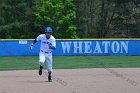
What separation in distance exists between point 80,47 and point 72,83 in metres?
20.4

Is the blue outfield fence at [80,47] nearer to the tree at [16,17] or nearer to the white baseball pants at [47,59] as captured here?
the tree at [16,17]

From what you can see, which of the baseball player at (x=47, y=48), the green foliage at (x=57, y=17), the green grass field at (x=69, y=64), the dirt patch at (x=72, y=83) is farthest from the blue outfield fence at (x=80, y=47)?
the baseball player at (x=47, y=48)

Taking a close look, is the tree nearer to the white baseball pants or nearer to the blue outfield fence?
the blue outfield fence

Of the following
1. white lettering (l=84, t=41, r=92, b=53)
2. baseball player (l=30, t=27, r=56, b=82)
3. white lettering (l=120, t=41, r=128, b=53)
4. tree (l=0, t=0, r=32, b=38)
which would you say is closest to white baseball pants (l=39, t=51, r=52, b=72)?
baseball player (l=30, t=27, r=56, b=82)

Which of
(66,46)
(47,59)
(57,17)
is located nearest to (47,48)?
(47,59)

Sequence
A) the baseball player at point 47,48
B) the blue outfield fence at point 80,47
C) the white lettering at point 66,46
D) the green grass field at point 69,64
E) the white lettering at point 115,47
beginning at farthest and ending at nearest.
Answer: the white lettering at point 115,47 → the white lettering at point 66,46 → the blue outfield fence at point 80,47 → the green grass field at point 69,64 → the baseball player at point 47,48

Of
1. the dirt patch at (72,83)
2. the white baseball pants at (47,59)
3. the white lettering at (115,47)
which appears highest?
the white baseball pants at (47,59)

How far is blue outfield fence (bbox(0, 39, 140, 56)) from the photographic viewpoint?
119 feet

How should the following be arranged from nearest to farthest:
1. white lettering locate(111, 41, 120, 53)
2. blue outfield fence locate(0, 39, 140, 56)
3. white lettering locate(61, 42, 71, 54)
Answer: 1. blue outfield fence locate(0, 39, 140, 56)
2. white lettering locate(61, 42, 71, 54)
3. white lettering locate(111, 41, 120, 53)

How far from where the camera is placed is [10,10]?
2090 inches

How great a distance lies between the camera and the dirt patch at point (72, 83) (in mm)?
14830

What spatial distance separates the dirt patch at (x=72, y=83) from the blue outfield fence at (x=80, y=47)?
1568 centimetres

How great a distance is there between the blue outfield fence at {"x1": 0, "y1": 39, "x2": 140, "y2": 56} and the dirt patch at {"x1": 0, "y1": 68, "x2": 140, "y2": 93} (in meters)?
15.7

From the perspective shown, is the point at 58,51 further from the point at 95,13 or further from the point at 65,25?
the point at 95,13
